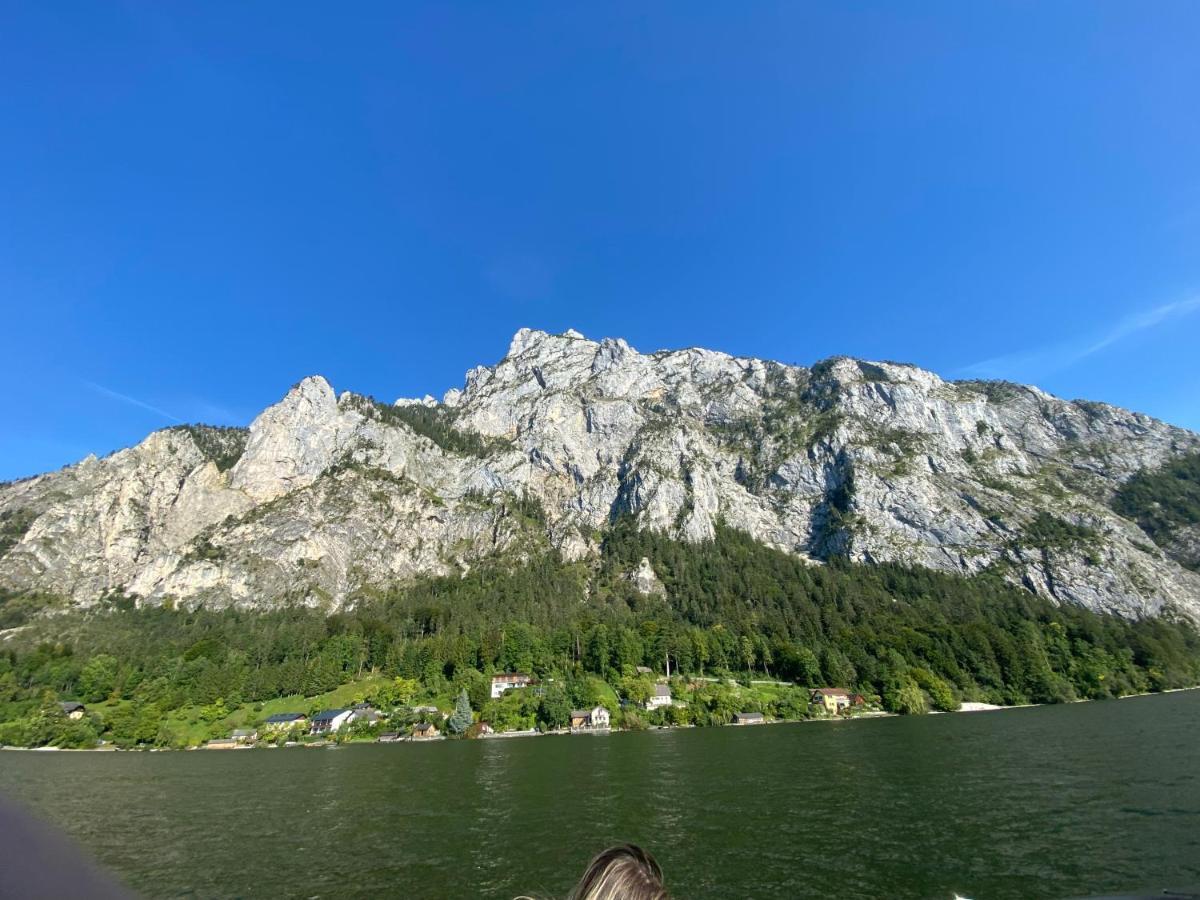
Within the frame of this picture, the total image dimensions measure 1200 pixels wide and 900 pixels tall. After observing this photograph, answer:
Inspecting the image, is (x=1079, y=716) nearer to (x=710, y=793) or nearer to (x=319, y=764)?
(x=710, y=793)

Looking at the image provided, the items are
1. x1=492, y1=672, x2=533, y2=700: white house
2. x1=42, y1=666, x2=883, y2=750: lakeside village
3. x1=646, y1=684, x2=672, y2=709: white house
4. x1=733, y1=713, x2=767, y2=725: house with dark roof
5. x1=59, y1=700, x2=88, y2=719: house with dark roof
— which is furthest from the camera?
x1=492, y1=672, x2=533, y2=700: white house

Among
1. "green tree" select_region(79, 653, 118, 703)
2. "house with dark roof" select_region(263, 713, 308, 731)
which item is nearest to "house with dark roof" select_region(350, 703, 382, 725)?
"house with dark roof" select_region(263, 713, 308, 731)

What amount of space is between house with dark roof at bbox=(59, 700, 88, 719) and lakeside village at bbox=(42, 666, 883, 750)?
7.5 inches

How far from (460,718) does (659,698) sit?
37061mm

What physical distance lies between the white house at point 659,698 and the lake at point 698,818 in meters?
39.0

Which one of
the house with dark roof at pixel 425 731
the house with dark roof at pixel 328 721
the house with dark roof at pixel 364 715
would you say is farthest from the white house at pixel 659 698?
the house with dark roof at pixel 328 721

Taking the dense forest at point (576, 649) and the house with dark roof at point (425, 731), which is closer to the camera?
the house with dark roof at point (425, 731)

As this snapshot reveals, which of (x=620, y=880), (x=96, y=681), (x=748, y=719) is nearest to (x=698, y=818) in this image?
(x=620, y=880)

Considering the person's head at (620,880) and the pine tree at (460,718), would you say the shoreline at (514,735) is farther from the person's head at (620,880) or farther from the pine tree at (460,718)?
the person's head at (620,880)

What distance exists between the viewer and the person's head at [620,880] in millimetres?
3348

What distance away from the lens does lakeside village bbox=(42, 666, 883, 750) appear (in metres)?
99.5

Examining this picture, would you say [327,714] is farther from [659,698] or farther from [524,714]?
[659,698]

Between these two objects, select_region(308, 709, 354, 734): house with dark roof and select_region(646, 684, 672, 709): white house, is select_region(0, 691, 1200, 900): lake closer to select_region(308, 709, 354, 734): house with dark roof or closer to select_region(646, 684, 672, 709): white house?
select_region(308, 709, 354, 734): house with dark roof

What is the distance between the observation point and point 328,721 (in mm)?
104312
